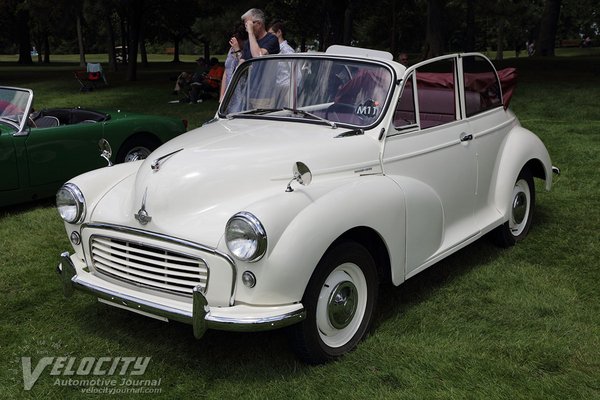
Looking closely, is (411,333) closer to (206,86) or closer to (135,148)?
(135,148)

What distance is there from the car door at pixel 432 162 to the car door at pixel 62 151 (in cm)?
406

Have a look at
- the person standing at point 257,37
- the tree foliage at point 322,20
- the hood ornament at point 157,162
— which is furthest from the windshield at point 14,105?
the tree foliage at point 322,20

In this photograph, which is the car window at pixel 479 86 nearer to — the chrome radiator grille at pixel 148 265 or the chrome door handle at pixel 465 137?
the chrome door handle at pixel 465 137

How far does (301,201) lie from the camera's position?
346cm

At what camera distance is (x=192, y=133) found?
4598mm

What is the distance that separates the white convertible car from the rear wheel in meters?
3.00

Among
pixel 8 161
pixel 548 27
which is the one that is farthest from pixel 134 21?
pixel 548 27

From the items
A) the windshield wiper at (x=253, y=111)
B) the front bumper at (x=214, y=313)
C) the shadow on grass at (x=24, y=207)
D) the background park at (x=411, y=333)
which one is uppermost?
the windshield wiper at (x=253, y=111)

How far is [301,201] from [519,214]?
296 cm

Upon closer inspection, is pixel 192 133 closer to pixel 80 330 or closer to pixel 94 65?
pixel 80 330

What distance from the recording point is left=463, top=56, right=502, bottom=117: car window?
513 cm

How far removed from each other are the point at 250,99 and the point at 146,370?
2149 millimetres

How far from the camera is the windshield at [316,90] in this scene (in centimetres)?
432

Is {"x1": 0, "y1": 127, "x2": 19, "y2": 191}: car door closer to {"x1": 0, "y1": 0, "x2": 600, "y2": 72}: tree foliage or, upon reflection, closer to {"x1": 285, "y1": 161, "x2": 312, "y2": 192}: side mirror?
{"x1": 285, "y1": 161, "x2": 312, "y2": 192}: side mirror
